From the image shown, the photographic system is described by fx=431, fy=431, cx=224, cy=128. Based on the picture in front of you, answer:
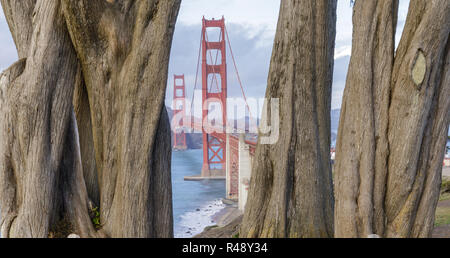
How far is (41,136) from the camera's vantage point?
1.67 m

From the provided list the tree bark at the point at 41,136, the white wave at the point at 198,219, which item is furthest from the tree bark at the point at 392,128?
the white wave at the point at 198,219

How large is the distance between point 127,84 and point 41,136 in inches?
15.2

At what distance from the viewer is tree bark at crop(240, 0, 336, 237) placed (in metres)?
1.94

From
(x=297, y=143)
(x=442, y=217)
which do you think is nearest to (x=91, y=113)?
(x=297, y=143)

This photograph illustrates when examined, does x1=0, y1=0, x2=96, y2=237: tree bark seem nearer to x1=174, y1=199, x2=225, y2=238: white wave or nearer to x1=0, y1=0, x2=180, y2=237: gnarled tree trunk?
x1=0, y1=0, x2=180, y2=237: gnarled tree trunk

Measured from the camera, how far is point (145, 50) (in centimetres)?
170

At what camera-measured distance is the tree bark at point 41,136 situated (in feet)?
5.42

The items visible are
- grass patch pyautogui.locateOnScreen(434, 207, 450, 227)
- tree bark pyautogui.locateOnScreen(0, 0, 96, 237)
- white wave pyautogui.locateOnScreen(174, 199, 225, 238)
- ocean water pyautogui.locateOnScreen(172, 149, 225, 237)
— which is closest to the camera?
tree bark pyautogui.locateOnScreen(0, 0, 96, 237)

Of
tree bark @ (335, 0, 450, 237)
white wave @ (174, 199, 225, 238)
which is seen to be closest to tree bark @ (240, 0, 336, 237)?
tree bark @ (335, 0, 450, 237)

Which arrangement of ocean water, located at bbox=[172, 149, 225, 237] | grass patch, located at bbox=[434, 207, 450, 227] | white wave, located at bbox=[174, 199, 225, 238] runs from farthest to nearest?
1. ocean water, located at bbox=[172, 149, 225, 237]
2. white wave, located at bbox=[174, 199, 225, 238]
3. grass patch, located at bbox=[434, 207, 450, 227]

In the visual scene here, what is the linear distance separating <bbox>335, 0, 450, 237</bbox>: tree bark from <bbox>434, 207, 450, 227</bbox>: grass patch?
2097 mm

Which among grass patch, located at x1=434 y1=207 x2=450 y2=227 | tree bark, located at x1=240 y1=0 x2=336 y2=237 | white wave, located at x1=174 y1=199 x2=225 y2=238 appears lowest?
white wave, located at x1=174 y1=199 x2=225 y2=238

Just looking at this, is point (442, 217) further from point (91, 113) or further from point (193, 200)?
point (193, 200)

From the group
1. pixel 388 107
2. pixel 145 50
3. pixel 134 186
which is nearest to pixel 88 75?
pixel 145 50
